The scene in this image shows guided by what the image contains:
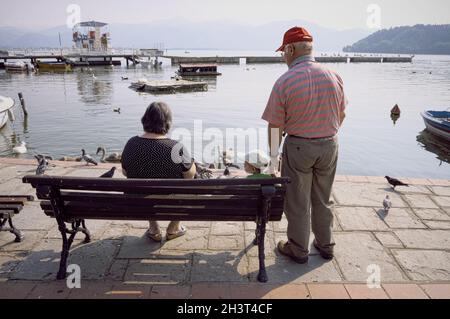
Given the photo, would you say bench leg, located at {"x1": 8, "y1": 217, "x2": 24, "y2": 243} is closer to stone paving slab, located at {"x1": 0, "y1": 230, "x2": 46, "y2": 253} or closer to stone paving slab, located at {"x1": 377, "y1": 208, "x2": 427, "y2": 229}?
stone paving slab, located at {"x1": 0, "y1": 230, "x2": 46, "y2": 253}

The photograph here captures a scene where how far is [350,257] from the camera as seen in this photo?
3.53 m

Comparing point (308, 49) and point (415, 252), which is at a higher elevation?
point (308, 49)

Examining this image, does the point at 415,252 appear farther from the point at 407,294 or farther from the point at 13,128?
the point at 13,128

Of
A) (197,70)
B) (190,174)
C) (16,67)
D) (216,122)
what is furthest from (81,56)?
(190,174)

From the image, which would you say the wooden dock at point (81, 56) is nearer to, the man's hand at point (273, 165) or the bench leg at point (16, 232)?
the bench leg at point (16, 232)

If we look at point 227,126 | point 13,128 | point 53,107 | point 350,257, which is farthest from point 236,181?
Answer: point 53,107

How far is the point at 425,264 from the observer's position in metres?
3.42

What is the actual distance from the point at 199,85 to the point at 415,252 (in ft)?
115

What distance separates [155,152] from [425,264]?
301cm

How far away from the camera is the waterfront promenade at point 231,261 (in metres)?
2.94

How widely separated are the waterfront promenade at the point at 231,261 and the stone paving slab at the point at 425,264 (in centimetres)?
1

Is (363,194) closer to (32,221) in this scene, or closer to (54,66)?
(32,221)

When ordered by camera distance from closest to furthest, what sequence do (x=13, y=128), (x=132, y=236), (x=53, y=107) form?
(x=132, y=236)
(x=13, y=128)
(x=53, y=107)
